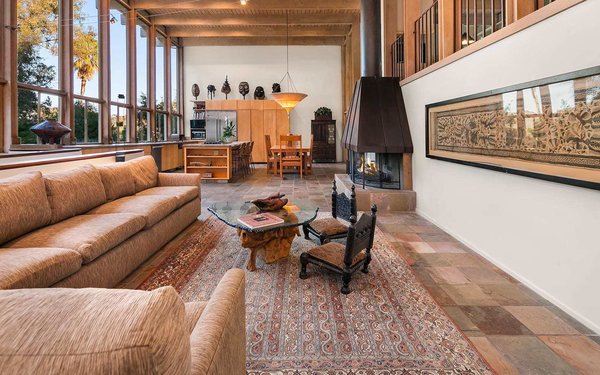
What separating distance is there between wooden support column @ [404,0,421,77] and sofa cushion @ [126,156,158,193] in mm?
3823

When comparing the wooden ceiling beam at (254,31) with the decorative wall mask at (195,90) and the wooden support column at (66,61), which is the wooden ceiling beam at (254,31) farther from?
the wooden support column at (66,61)

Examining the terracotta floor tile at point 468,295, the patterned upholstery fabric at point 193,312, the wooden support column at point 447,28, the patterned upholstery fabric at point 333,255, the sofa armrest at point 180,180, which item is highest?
the wooden support column at point 447,28

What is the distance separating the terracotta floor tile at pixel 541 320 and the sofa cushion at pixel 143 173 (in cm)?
377

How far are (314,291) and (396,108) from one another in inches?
142

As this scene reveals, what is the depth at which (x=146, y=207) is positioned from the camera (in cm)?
317

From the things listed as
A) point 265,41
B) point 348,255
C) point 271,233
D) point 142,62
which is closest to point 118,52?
point 142,62

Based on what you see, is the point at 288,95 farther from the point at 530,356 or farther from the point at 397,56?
the point at 530,356

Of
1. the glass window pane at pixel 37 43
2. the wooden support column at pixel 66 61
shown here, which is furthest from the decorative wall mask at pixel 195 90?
the glass window pane at pixel 37 43

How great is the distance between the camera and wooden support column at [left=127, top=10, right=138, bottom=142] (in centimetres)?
884

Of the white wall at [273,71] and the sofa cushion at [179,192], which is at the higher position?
the white wall at [273,71]

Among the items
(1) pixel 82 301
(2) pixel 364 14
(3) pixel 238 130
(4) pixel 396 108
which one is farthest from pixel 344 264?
(3) pixel 238 130

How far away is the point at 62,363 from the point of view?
53cm

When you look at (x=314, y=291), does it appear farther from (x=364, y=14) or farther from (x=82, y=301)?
(x=364, y=14)

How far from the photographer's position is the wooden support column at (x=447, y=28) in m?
4.01
